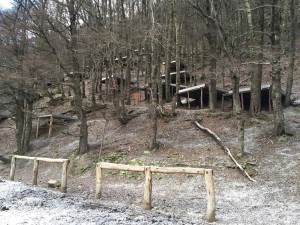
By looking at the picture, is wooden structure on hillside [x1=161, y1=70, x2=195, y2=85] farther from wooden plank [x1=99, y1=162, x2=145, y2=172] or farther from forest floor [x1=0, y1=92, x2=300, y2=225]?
wooden plank [x1=99, y1=162, x2=145, y2=172]

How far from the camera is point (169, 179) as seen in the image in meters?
12.7

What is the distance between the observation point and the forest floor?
321 inches

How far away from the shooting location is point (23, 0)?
18.7 metres

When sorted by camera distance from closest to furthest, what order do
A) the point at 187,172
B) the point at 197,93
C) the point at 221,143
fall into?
the point at 187,172 → the point at 221,143 → the point at 197,93

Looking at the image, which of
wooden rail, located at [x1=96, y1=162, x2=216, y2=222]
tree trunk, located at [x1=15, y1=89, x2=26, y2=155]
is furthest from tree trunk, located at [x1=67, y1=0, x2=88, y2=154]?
wooden rail, located at [x1=96, y1=162, x2=216, y2=222]

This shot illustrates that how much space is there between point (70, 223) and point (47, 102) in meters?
26.2

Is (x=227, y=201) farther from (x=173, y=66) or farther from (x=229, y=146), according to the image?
(x=173, y=66)

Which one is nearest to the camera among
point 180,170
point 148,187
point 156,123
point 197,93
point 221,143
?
point 180,170

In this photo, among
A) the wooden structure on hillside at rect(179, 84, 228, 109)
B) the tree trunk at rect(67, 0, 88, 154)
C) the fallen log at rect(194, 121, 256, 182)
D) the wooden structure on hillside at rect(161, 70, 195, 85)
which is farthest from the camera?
the wooden structure on hillside at rect(161, 70, 195, 85)

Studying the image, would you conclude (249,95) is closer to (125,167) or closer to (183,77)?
(183,77)

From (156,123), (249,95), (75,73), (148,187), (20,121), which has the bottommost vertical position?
Answer: (148,187)

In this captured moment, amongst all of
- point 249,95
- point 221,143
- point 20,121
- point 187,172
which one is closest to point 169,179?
point 221,143

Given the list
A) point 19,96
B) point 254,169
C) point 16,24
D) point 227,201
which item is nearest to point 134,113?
point 19,96

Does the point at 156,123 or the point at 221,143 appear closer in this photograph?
the point at 221,143
